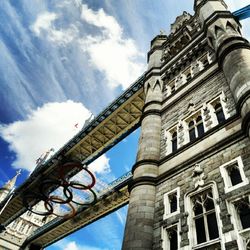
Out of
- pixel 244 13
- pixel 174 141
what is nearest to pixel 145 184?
pixel 174 141

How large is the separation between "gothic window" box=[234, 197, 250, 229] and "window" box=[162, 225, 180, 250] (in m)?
2.34

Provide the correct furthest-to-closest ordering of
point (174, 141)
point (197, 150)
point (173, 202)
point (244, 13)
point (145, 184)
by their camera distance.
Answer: point (244, 13)
point (174, 141)
point (145, 184)
point (197, 150)
point (173, 202)

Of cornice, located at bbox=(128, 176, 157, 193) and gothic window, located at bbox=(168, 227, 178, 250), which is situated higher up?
cornice, located at bbox=(128, 176, 157, 193)

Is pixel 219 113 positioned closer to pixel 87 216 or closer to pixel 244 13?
pixel 244 13

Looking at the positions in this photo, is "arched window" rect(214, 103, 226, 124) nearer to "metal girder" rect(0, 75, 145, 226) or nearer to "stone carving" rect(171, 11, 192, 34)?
"metal girder" rect(0, 75, 145, 226)

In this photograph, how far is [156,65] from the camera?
22.1 meters

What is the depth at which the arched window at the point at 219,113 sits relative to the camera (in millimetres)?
11903

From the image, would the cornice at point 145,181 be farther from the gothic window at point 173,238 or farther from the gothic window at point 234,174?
the gothic window at point 234,174

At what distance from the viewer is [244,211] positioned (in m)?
7.83

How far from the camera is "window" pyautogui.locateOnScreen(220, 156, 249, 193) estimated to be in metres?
8.50

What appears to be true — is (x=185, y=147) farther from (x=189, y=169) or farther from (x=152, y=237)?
(x=152, y=237)

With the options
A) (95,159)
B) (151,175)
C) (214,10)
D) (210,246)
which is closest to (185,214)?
(210,246)

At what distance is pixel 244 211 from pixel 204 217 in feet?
4.50

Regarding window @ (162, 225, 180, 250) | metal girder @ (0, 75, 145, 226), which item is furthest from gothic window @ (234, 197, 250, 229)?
metal girder @ (0, 75, 145, 226)
